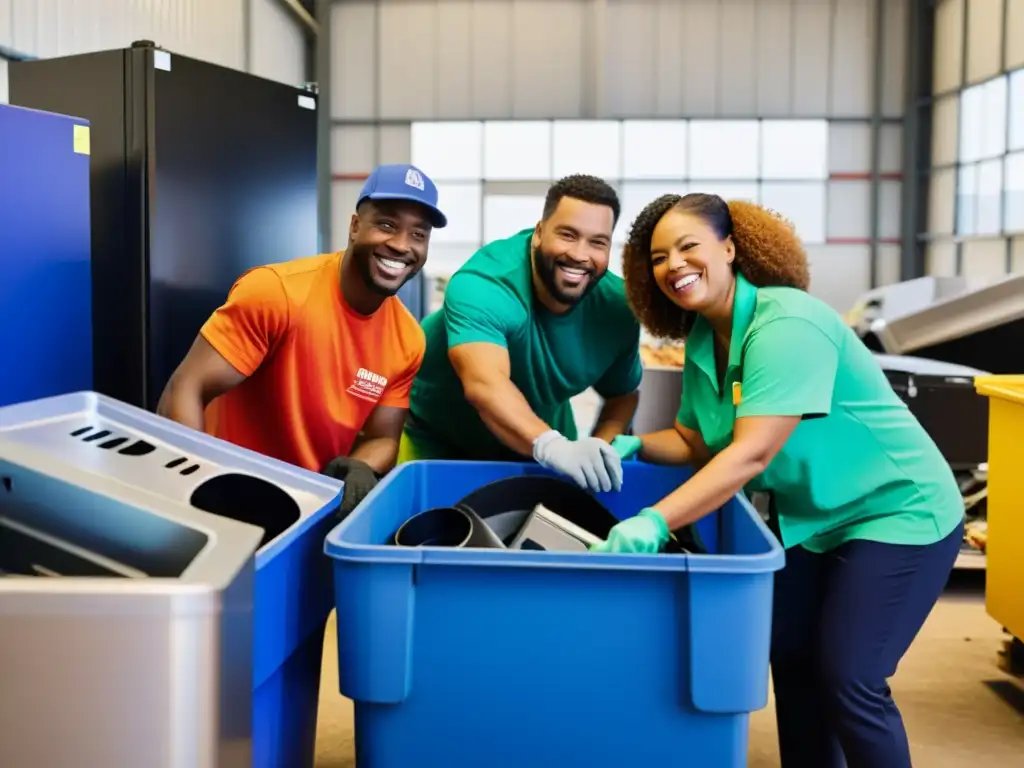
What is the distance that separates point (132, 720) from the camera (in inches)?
23.1

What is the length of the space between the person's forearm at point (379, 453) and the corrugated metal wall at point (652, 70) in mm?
9844

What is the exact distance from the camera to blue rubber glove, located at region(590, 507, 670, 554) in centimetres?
122

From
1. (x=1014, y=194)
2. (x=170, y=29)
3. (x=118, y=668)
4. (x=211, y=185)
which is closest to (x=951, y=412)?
(x=211, y=185)

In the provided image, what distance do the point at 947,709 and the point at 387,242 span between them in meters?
2.18

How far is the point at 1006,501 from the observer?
264 centimetres

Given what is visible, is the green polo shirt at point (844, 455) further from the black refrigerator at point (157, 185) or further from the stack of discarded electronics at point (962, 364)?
the stack of discarded electronics at point (962, 364)

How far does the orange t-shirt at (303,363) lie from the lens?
2012 mm

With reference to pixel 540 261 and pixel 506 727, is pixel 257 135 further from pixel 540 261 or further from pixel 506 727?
pixel 506 727

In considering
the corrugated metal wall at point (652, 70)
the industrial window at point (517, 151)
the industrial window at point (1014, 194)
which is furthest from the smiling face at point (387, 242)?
the corrugated metal wall at point (652, 70)

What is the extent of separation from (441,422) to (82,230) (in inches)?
38.8

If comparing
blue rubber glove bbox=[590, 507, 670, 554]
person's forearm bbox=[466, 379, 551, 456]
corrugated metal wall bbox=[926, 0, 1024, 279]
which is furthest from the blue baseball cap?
corrugated metal wall bbox=[926, 0, 1024, 279]

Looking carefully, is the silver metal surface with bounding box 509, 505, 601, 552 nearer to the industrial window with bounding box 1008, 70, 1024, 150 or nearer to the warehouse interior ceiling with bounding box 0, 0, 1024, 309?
the industrial window with bounding box 1008, 70, 1024, 150

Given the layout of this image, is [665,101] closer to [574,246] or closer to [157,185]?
[157,185]

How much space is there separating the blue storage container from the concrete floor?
892mm
